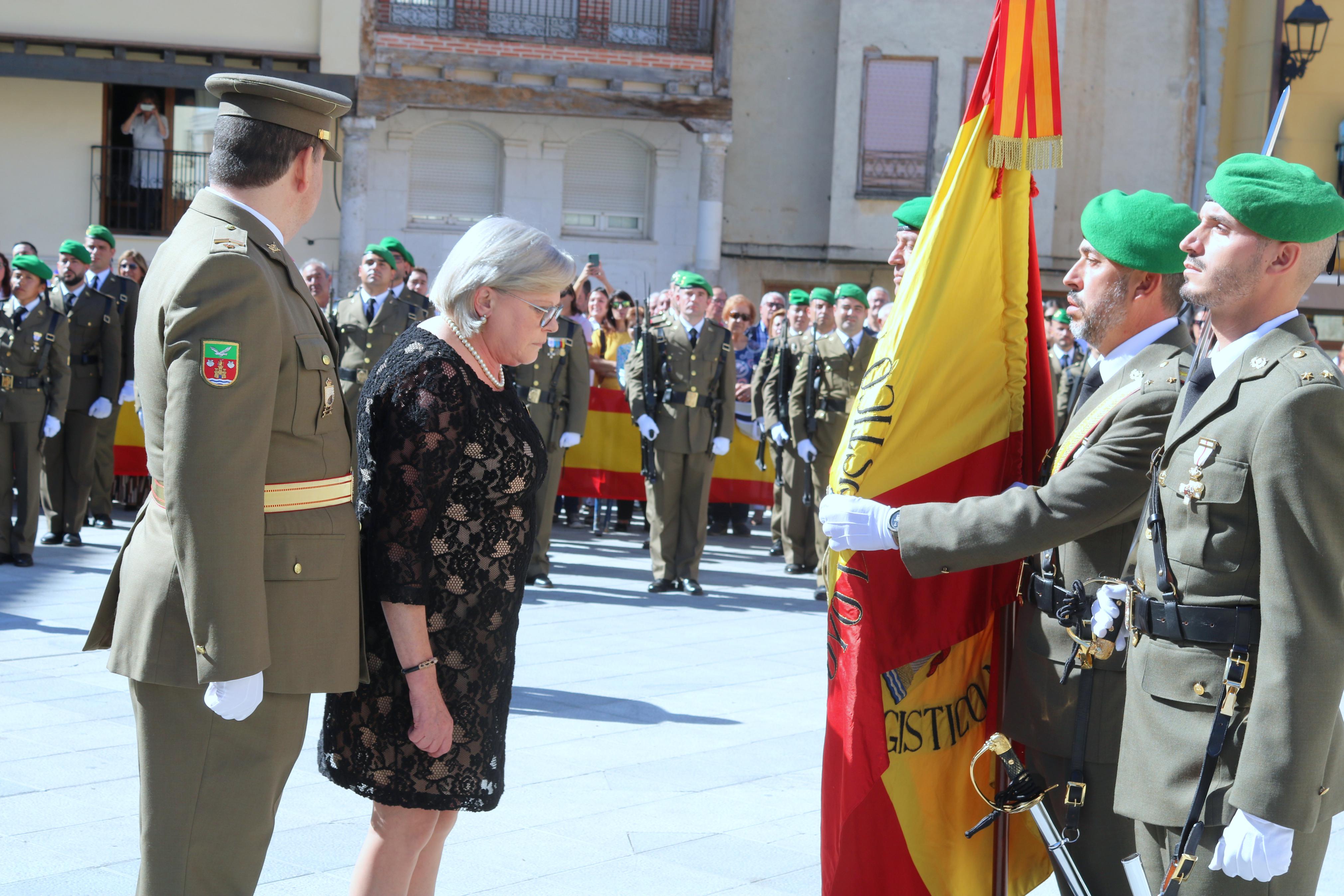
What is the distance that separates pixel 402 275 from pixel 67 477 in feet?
9.07

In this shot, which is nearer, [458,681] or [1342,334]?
[458,681]

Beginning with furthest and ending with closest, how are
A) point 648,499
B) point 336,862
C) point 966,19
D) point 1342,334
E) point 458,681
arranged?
1. point 966,19
2. point 1342,334
3. point 648,499
4. point 336,862
5. point 458,681

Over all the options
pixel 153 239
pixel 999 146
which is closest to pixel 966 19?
pixel 153 239

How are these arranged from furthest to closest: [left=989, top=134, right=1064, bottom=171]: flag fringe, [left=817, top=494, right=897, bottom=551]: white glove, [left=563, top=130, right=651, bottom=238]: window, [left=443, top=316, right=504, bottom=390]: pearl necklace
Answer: [left=563, top=130, right=651, bottom=238]: window < [left=989, top=134, right=1064, bottom=171]: flag fringe < [left=817, top=494, right=897, bottom=551]: white glove < [left=443, top=316, right=504, bottom=390]: pearl necklace

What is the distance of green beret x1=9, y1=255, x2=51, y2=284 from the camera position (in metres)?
9.28

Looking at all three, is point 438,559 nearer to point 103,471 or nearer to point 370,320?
point 370,320

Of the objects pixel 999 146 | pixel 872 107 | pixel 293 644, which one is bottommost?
pixel 293 644

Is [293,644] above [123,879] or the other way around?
above

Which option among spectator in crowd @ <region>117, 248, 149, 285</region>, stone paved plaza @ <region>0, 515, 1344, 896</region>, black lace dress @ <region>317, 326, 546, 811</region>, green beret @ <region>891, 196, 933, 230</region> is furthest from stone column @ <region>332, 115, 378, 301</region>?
black lace dress @ <region>317, 326, 546, 811</region>

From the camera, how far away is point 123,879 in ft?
12.1

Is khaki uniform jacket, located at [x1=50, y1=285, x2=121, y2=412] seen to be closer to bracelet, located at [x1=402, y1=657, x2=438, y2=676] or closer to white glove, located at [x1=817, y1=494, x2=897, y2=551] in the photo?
bracelet, located at [x1=402, y1=657, x2=438, y2=676]

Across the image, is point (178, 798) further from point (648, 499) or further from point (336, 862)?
point (648, 499)

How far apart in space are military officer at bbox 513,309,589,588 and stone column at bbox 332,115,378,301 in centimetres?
1106

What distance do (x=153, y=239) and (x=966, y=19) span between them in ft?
41.0
